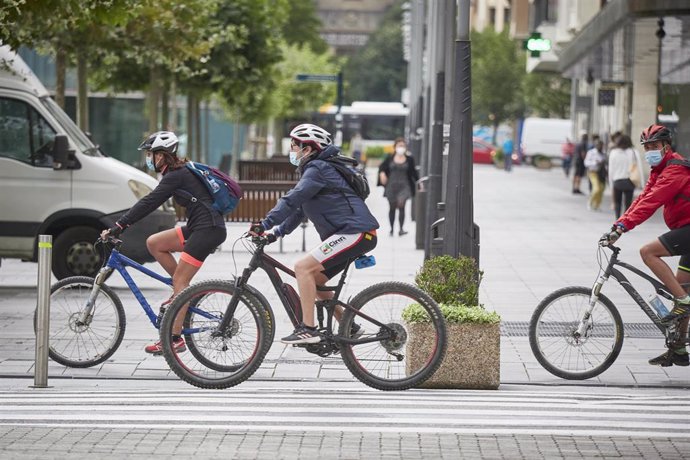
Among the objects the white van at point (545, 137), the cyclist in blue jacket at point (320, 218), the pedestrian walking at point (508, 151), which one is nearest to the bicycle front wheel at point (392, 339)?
the cyclist in blue jacket at point (320, 218)

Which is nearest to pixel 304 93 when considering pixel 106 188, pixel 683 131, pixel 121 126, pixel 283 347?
pixel 121 126

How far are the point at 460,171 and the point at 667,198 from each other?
1492mm

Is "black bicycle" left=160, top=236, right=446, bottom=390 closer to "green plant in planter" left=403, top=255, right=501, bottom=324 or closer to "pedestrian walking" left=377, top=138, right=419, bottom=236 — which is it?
"green plant in planter" left=403, top=255, right=501, bottom=324

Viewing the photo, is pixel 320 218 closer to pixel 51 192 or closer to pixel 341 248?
pixel 341 248

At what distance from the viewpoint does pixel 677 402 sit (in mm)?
8859

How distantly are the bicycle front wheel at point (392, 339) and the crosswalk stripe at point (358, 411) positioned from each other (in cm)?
13

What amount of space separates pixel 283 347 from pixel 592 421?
4.03m

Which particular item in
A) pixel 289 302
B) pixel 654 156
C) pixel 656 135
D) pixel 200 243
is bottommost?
pixel 289 302

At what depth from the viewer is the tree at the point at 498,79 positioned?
87188mm

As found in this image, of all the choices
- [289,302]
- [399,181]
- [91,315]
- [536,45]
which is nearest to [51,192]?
[91,315]

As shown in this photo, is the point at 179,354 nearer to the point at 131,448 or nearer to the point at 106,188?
the point at 131,448

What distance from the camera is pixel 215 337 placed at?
367 inches

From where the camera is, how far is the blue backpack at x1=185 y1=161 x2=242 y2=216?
10305 millimetres

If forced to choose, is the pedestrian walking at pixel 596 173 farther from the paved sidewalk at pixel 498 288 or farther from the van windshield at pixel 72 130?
the van windshield at pixel 72 130
